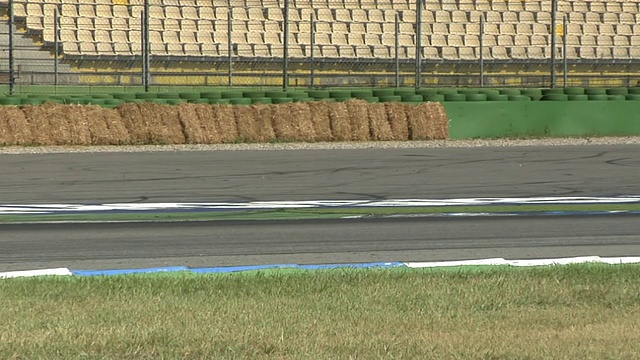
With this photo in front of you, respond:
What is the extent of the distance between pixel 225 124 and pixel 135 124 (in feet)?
5.43

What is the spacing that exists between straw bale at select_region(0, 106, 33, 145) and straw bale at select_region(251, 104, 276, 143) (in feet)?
13.3

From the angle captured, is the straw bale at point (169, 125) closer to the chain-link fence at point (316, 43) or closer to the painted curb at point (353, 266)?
the chain-link fence at point (316, 43)

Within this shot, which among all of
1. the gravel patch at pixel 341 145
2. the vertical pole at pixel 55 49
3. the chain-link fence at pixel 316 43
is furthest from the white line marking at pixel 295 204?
the vertical pole at pixel 55 49

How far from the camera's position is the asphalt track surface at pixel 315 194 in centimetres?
940

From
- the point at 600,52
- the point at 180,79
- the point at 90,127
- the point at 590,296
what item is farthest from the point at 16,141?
the point at 600,52

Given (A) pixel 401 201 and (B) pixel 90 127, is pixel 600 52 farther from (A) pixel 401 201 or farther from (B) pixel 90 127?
(A) pixel 401 201

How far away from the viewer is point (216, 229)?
1072 cm

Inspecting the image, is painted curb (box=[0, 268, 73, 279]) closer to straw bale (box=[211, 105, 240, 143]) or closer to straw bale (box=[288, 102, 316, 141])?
straw bale (box=[211, 105, 240, 143])

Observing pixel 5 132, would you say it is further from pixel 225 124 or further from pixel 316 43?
pixel 316 43

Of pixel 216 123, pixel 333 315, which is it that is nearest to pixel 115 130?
pixel 216 123

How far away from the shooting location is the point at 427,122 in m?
22.0

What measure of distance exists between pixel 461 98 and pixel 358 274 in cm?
1497

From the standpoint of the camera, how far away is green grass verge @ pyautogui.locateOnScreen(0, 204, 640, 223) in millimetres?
11586

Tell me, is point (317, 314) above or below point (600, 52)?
below
